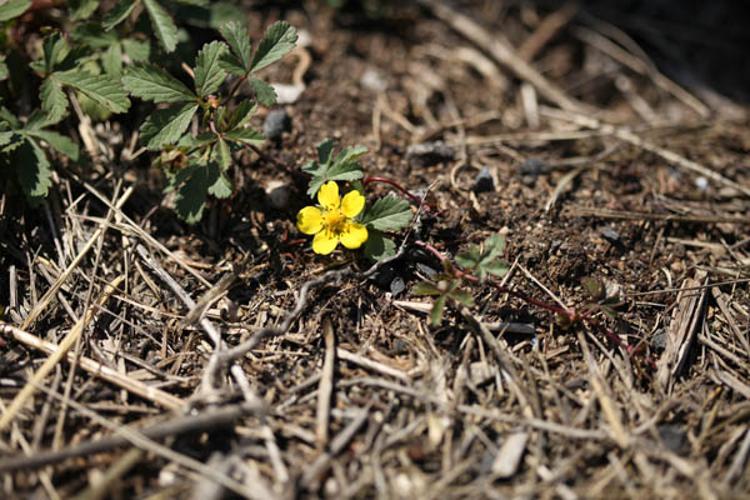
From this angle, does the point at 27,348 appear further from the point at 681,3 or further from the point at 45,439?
the point at 681,3

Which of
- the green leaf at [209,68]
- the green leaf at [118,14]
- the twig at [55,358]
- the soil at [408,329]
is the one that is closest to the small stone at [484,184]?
the soil at [408,329]

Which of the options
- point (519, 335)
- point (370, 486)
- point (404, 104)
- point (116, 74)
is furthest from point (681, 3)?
point (370, 486)

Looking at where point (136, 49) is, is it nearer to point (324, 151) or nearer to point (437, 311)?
point (324, 151)

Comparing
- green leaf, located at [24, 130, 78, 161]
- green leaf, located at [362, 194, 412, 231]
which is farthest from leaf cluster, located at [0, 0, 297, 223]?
green leaf, located at [362, 194, 412, 231]

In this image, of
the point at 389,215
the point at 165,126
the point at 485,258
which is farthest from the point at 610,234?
the point at 165,126

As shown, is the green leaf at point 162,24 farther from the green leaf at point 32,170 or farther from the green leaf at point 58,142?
the green leaf at point 32,170
